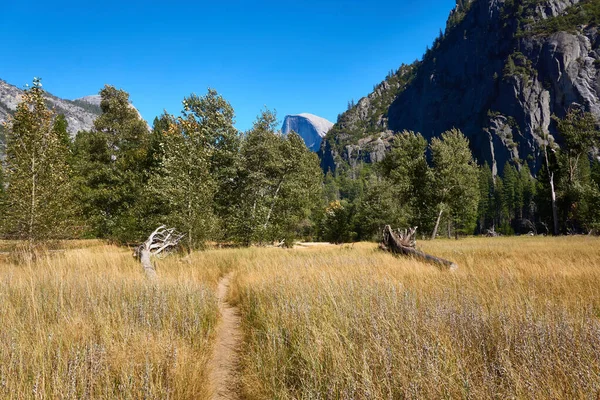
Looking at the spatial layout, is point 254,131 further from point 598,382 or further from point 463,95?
point 463,95

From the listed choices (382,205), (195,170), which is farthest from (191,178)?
(382,205)

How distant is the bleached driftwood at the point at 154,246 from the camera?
30.4ft

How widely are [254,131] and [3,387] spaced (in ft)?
61.8

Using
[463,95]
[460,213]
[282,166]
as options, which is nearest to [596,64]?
[463,95]

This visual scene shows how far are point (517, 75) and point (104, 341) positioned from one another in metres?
151

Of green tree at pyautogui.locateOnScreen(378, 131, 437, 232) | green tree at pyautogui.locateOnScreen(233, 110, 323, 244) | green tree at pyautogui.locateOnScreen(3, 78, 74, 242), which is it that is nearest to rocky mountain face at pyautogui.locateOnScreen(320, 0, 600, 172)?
green tree at pyautogui.locateOnScreen(378, 131, 437, 232)

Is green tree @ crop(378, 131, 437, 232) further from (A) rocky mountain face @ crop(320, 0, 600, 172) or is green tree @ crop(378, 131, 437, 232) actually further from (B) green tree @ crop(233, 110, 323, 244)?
(A) rocky mountain face @ crop(320, 0, 600, 172)

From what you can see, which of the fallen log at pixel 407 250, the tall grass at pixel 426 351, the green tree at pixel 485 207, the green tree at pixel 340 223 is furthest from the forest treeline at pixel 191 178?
the green tree at pixel 485 207

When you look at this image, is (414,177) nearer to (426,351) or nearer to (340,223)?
(426,351)

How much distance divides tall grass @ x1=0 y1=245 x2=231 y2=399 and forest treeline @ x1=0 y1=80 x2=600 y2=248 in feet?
20.5

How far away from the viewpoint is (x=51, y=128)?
11.2 metres

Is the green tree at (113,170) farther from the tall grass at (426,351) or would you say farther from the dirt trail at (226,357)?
the tall grass at (426,351)

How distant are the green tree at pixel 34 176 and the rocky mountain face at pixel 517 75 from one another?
317 feet

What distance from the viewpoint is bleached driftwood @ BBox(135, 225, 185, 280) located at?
9.26m
